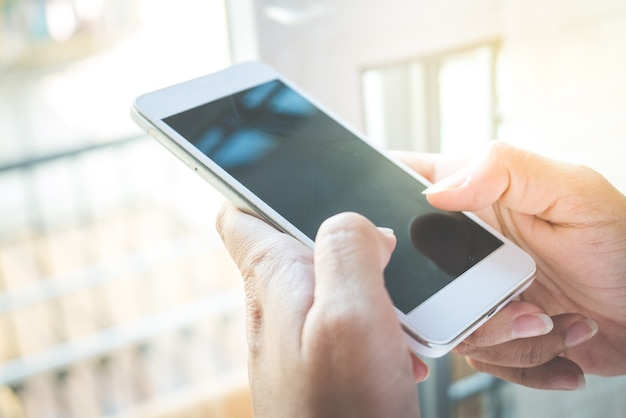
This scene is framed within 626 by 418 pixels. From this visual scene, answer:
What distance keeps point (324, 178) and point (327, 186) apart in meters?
0.01

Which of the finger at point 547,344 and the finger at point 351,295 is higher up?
the finger at point 351,295

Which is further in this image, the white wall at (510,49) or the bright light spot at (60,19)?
the bright light spot at (60,19)

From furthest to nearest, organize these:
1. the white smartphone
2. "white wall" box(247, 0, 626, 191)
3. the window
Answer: the window → "white wall" box(247, 0, 626, 191) → the white smartphone

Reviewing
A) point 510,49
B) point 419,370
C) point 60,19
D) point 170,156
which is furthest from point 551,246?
point 60,19

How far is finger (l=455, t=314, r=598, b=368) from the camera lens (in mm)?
676

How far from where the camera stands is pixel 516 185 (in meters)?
0.66

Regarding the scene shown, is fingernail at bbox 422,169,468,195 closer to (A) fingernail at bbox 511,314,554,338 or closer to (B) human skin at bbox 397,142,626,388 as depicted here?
(B) human skin at bbox 397,142,626,388

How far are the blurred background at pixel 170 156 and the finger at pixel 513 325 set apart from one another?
0.21m

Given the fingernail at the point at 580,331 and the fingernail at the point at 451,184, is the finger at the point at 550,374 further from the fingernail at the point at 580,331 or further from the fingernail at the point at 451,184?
the fingernail at the point at 451,184

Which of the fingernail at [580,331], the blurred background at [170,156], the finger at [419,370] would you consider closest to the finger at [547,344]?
the fingernail at [580,331]

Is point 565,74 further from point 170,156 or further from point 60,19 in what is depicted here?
point 60,19

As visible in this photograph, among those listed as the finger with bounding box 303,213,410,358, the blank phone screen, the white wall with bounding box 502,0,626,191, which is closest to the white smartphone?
the blank phone screen

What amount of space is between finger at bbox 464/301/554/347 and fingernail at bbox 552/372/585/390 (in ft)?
0.25

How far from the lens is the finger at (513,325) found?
2.10 feet
